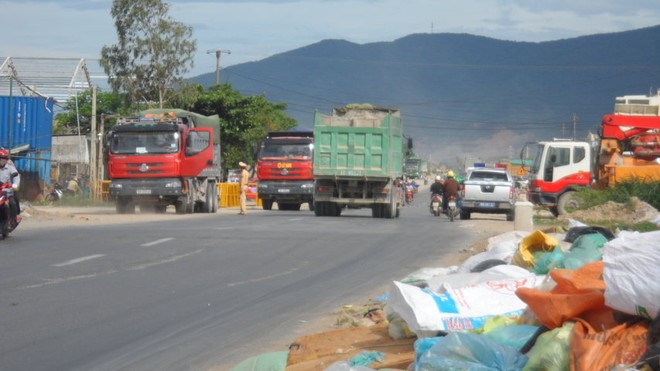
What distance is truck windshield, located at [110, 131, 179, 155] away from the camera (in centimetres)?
3256

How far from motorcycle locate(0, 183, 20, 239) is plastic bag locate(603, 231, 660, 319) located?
46.3 feet

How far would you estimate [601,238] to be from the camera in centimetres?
989

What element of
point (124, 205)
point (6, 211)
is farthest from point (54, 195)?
point (6, 211)

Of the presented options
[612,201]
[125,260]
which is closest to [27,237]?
[125,260]

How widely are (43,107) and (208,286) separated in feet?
122

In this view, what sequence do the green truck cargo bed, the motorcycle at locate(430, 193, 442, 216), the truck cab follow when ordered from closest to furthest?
1. the green truck cargo bed
2. the truck cab
3. the motorcycle at locate(430, 193, 442, 216)

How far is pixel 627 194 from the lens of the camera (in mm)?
27422

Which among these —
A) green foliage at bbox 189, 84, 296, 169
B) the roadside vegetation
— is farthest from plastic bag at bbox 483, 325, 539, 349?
green foliage at bbox 189, 84, 296, 169

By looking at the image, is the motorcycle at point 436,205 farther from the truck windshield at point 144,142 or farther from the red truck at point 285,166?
the truck windshield at point 144,142

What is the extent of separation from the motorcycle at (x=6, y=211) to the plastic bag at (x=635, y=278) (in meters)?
14.1

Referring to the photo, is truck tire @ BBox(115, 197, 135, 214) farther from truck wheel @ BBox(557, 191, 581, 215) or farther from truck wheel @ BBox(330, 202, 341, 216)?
truck wheel @ BBox(557, 191, 581, 215)

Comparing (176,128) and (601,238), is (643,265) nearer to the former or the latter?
(601,238)

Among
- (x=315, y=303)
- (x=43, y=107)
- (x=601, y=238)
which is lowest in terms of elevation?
(x=315, y=303)

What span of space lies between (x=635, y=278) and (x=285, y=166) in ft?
110
